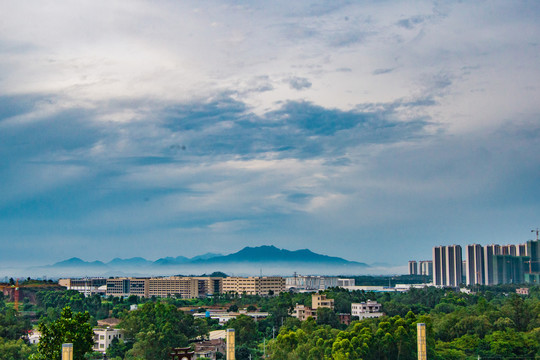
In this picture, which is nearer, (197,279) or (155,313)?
(155,313)

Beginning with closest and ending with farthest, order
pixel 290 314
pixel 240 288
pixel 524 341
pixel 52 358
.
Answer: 1. pixel 52 358
2. pixel 524 341
3. pixel 290 314
4. pixel 240 288

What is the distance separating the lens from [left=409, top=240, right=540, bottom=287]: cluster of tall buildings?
12056 centimetres

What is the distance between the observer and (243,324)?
3694 centimetres

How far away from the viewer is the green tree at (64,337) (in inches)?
706

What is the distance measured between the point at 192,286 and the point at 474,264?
64.5 meters

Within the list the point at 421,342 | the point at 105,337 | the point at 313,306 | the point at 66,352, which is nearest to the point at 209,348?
the point at 105,337

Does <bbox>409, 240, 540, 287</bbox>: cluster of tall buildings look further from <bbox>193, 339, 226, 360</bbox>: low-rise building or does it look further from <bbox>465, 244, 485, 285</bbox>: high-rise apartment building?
<bbox>193, 339, 226, 360</bbox>: low-rise building

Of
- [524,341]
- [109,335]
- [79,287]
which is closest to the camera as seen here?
[524,341]

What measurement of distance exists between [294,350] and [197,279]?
3006 inches

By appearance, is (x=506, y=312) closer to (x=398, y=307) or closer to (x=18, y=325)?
(x=398, y=307)

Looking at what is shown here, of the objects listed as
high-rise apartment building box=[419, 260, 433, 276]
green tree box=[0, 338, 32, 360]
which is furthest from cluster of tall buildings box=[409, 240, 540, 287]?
green tree box=[0, 338, 32, 360]

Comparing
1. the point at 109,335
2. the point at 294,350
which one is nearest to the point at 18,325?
the point at 109,335

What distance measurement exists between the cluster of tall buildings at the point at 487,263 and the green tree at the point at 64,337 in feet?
359

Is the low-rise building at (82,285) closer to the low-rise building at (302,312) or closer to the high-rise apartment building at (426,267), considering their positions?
the low-rise building at (302,312)
